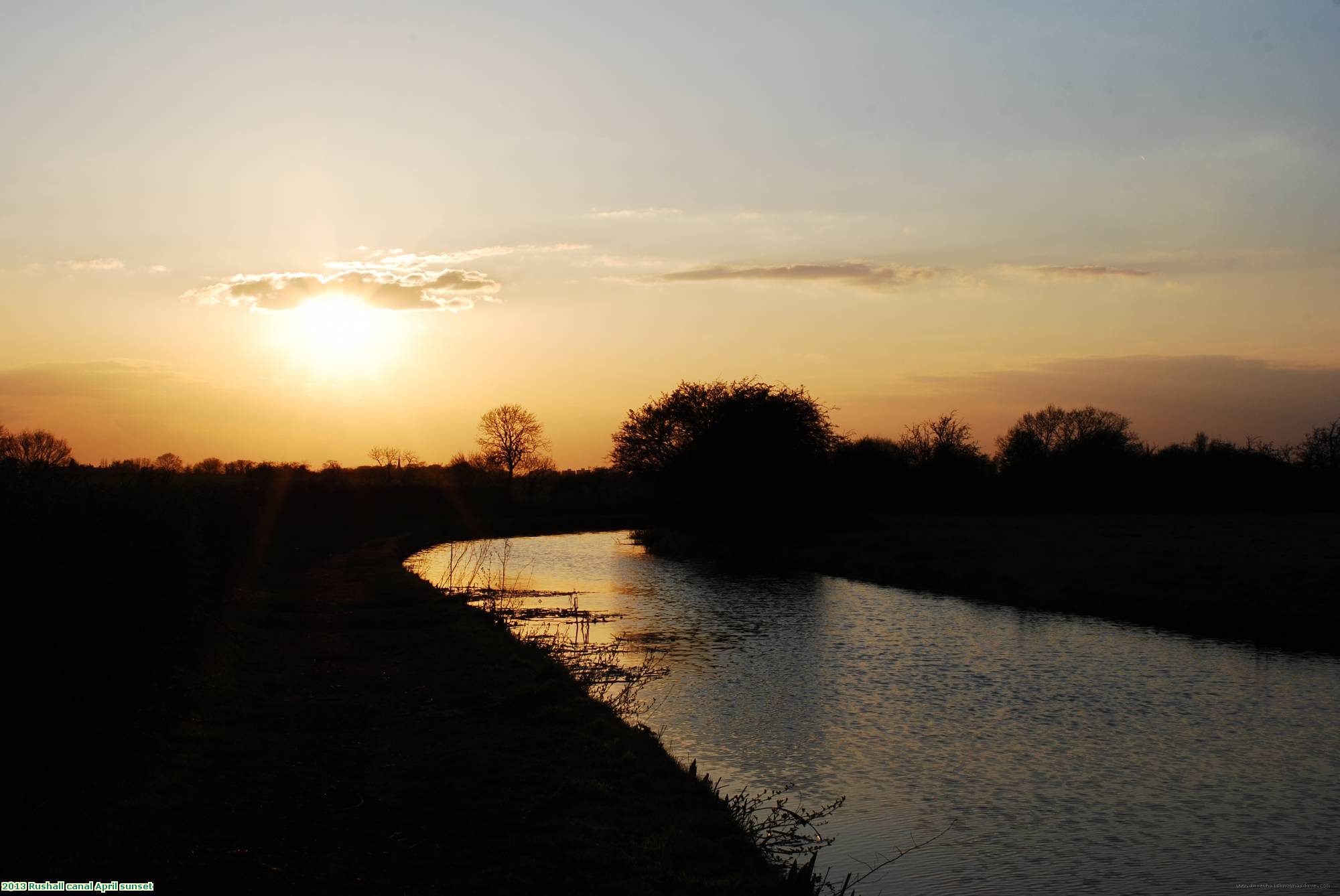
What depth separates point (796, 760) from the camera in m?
12.1

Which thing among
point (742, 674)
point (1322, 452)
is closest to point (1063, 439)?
point (1322, 452)

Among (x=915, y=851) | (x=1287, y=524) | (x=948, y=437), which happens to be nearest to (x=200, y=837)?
(x=915, y=851)

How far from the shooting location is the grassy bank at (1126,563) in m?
23.9

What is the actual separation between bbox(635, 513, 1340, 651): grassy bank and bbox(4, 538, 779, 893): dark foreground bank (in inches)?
711

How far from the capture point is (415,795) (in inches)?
350

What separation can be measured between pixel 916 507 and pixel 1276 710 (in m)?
55.7

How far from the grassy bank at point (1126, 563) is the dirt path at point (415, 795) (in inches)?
709

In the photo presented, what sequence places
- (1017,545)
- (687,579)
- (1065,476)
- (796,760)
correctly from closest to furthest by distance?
(796,760) → (687,579) → (1017,545) → (1065,476)

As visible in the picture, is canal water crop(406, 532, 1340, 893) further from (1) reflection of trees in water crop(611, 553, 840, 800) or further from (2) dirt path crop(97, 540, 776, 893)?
(2) dirt path crop(97, 540, 776, 893)

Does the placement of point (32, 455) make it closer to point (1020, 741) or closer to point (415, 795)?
point (415, 795)

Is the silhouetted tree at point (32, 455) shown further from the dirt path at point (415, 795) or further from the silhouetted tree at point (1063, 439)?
the silhouetted tree at point (1063, 439)

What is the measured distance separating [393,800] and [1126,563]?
2997 cm

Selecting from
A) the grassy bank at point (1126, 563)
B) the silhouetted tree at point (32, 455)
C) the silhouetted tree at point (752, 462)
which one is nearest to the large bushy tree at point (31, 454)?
the silhouetted tree at point (32, 455)

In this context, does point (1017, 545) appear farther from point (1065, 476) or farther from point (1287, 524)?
point (1065, 476)
